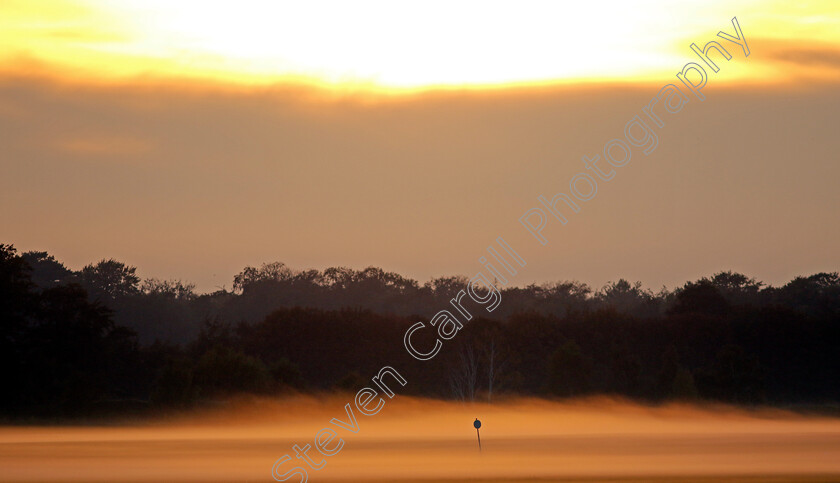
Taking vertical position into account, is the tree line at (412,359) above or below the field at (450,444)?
above

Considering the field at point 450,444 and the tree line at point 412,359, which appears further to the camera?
the tree line at point 412,359

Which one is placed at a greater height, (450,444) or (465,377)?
(465,377)

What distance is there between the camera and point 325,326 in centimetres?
6009

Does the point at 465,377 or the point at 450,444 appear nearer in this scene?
the point at 450,444

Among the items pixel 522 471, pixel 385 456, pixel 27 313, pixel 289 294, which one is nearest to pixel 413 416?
pixel 27 313

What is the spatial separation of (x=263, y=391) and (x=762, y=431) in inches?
864

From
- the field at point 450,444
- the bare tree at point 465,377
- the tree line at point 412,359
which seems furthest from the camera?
the bare tree at point 465,377

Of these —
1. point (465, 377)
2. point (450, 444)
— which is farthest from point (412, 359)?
point (450, 444)

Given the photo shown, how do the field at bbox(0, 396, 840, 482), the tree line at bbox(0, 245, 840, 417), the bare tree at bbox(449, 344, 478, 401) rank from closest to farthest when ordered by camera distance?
the field at bbox(0, 396, 840, 482) < the tree line at bbox(0, 245, 840, 417) < the bare tree at bbox(449, 344, 478, 401)

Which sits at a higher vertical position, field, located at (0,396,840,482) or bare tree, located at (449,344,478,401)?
bare tree, located at (449,344,478,401)

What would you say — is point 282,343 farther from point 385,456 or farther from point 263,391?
point 385,456

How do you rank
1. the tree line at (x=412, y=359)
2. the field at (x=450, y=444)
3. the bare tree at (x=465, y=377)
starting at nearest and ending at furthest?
1. the field at (x=450, y=444)
2. the tree line at (x=412, y=359)
3. the bare tree at (x=465, y=377)

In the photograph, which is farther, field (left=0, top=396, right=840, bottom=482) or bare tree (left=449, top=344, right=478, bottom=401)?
bare tree (left=449, top=344, right=478, bottom=401)

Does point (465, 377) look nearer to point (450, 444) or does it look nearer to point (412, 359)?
point (412, 359)
